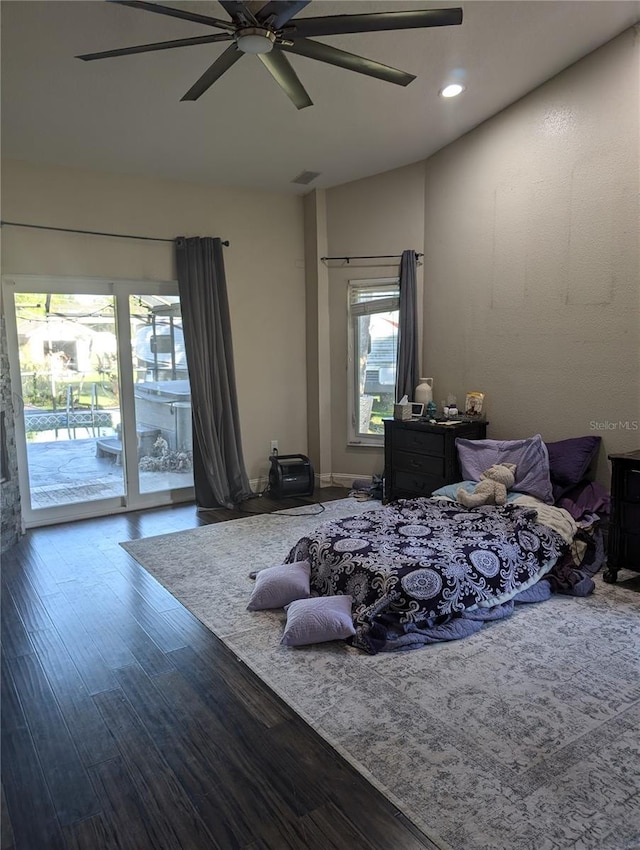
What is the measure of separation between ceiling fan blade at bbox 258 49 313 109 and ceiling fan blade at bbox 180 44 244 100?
0.11m

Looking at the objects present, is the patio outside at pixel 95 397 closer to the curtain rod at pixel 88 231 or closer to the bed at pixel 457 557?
the curtain rod at pixel 88 231

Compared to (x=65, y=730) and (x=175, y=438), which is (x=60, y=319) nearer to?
(x=175, y=438)

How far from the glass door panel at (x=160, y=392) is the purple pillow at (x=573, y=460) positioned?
330cm

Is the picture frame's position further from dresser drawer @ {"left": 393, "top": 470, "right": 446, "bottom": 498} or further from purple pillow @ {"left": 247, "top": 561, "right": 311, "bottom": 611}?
purple pillow @ {"left": 247, "top": 561, "right": 311, "bottom": 611}

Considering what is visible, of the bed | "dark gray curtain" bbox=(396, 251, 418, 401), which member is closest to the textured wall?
"dark gray curtain" bbox=(396, 251, 418, 401)

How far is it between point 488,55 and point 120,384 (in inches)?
148

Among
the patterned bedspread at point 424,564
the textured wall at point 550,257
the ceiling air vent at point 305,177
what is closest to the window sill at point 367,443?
the textured wall at point 550,257

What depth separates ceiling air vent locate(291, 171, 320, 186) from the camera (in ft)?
17.0

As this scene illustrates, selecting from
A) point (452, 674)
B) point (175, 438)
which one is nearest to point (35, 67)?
point (175, 438)

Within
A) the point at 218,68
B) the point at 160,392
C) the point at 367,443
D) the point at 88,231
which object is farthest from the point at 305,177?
the point at 218,68

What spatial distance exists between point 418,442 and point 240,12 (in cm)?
328

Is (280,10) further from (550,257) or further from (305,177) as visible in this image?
(305,177)

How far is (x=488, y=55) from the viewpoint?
3.37 metres

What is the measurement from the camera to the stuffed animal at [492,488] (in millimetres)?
3789
